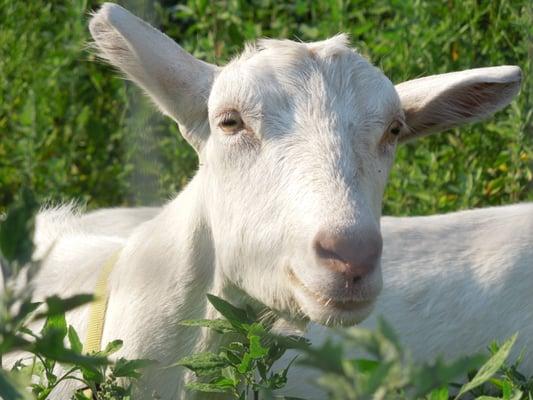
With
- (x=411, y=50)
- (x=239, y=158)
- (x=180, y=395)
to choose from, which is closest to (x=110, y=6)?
(x=239, y=158)

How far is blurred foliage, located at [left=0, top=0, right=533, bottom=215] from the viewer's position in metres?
6.14

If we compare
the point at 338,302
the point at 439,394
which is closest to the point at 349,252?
the point at 338,302

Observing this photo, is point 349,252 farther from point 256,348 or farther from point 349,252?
point 256,348

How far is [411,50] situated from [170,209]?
2.72 metres

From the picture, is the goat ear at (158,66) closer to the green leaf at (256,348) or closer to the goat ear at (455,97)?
the goat ear at (455,97)

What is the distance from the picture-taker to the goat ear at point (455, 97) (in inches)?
147

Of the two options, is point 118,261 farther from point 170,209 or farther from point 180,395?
point 180,395

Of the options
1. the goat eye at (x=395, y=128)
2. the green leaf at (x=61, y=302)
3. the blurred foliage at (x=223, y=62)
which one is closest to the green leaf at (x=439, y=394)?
the goat eye at (x=395, y=128)

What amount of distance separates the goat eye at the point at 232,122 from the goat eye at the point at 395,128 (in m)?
0.45

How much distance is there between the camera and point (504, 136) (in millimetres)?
6137

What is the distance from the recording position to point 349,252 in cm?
285

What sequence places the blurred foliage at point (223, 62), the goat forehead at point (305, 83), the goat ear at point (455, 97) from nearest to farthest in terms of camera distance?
1. the goat forehead at point (305, 83)
2. the goat ear at point (455, 97)
3. the blurred foliage at point (223, 62)

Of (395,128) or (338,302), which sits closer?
(338,302)

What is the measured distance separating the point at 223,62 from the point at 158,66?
2.90 meters
